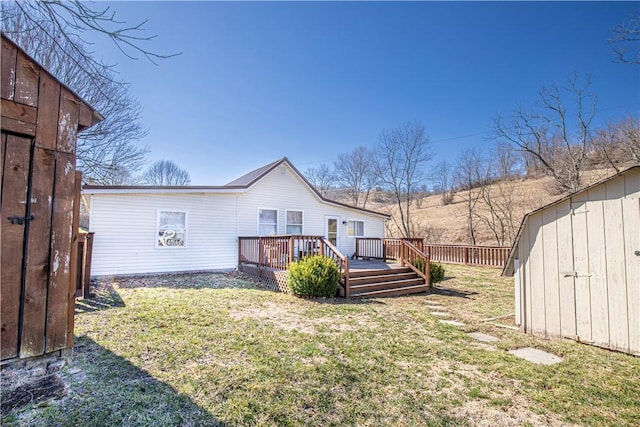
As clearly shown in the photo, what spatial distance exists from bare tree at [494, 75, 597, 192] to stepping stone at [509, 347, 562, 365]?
35.7 ft

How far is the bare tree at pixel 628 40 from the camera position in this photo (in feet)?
17.5

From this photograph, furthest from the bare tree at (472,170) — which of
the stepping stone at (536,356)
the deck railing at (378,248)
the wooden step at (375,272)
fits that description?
the stepping stone at (536,356)

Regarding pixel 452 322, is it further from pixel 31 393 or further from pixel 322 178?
pixel 322 178

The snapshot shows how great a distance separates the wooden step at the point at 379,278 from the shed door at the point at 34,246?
728 cm

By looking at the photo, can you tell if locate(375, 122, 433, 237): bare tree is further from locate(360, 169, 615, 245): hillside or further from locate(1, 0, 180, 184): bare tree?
locate(1, 0, 180, 184): bare tree

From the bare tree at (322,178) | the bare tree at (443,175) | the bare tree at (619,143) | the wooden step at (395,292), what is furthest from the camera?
the bare tree at (322,178)

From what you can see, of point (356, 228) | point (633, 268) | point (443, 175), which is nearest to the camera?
point (633, 268)

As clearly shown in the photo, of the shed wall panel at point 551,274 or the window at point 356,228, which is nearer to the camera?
the shed wall panel at point 551,274

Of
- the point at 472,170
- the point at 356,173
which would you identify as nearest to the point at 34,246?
the point at 472,170

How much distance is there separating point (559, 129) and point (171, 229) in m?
15.4

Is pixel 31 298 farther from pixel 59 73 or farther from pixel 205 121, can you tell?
Answer: pixel 205 121

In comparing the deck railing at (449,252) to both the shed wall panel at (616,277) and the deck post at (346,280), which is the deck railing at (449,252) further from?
the shed wall panel at (616,277)

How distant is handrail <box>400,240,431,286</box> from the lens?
30.9 feet

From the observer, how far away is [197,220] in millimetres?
11477
